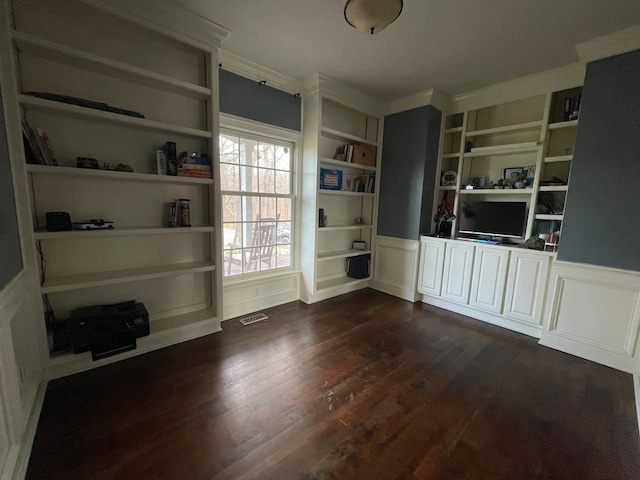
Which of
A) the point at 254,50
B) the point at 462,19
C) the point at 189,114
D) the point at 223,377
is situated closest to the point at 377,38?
the point at 462,19

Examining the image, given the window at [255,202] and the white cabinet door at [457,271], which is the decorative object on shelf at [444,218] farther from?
the window at [255,202]

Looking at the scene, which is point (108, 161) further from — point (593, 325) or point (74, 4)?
point (593, 325)

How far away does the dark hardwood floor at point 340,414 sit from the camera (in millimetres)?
1352

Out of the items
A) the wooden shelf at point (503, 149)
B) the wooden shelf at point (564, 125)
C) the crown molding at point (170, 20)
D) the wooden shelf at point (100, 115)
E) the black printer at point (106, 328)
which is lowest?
the black printer at point (106, 328)

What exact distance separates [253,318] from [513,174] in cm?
341

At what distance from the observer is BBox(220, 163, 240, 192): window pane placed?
2812 millimetres

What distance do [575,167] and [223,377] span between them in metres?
3.45

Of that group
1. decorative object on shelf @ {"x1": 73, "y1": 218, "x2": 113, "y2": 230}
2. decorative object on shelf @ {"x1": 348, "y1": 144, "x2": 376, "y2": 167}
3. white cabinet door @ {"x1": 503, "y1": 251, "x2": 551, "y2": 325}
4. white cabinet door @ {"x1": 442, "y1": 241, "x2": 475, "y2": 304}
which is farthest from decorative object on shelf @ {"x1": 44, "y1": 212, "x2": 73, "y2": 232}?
white cabinet door @ {"x1": 503, "y1": 251, "x2": 551, "y2": 325}

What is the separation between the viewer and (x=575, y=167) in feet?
7.90

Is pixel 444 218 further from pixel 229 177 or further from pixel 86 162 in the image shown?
pixel 86 162

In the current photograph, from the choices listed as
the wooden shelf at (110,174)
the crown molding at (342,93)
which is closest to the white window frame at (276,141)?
the wooden shelf at (110,174)

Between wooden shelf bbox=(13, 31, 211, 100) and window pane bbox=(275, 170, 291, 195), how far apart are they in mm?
1124

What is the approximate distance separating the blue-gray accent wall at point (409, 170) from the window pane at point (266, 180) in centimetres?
166

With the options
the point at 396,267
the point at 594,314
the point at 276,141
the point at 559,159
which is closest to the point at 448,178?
the point at 559,159
